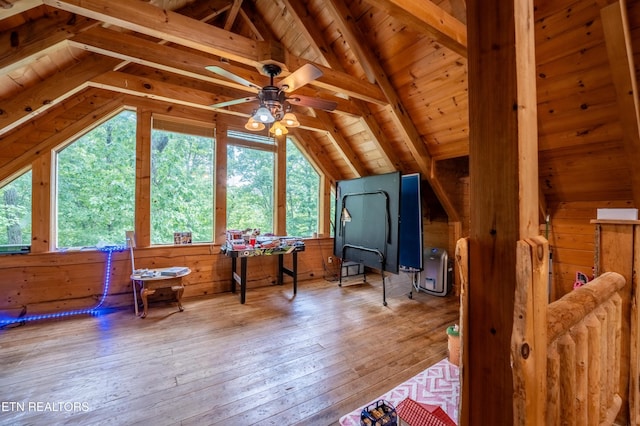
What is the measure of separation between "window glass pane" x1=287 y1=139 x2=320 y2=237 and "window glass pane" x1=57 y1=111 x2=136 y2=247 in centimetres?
240

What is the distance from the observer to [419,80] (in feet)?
10.4

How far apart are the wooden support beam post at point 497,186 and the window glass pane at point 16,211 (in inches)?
181

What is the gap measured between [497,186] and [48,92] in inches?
155

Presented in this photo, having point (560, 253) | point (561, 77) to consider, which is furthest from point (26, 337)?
point (560, 253)

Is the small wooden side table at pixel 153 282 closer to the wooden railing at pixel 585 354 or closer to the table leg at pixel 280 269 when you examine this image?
the table leg at pixel 280 269

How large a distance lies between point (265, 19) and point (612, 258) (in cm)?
470

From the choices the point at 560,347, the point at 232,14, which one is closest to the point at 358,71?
the point at 232,14

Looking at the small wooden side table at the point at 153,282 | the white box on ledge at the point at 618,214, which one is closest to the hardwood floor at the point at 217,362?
the small wooden side table at the point at 153,282

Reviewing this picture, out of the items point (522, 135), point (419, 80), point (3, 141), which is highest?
point (419, 80)

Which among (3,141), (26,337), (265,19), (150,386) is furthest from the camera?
(265,19)

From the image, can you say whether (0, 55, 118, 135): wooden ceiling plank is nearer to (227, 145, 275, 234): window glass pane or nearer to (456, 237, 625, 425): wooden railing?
(227, 145, 275, 234): window glass pane

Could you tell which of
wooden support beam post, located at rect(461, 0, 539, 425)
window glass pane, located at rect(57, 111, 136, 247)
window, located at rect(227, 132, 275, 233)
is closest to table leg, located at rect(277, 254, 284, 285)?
window, located at rect(227, 132, 275, 233)

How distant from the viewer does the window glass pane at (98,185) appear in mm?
3439

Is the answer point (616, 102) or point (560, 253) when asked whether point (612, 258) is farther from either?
point (560, 253)
